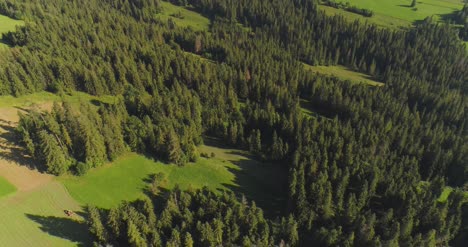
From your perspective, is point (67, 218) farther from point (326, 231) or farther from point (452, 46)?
point (452, 46)

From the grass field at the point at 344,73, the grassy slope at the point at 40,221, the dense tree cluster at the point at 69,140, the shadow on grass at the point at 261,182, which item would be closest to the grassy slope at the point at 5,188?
the grassy slope at the point at 40,221

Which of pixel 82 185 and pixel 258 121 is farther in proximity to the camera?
pixel 258 121

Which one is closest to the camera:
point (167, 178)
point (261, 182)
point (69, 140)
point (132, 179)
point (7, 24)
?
point (69, 140)

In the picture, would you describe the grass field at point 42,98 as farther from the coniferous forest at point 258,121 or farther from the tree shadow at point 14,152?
the tree shadow at point 14,152

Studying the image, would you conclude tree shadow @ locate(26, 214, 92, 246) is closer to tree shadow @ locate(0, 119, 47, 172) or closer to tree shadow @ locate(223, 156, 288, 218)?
tree shadow @ locate(0, 119, 47, 172)

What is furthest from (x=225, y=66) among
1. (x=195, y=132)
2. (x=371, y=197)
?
(x=371, y=197)

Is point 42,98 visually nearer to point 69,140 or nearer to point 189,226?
point 69,140

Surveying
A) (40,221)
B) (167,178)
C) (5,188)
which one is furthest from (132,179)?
(5,188)
